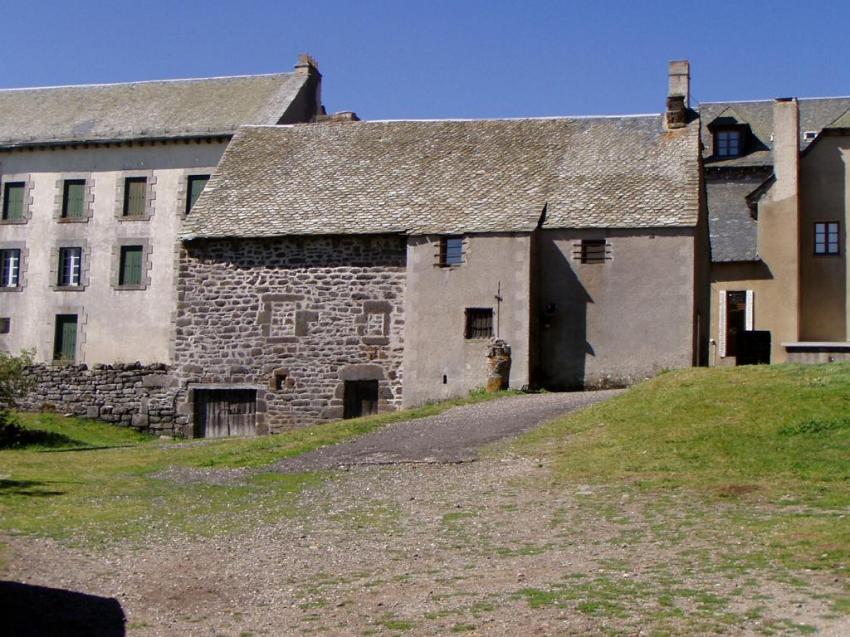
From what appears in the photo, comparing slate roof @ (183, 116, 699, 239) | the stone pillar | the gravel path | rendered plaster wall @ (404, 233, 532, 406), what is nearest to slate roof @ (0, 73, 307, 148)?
slate roof @ (183, 116, 699, 239)

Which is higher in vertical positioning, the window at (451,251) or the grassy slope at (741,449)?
the window at (451,251)

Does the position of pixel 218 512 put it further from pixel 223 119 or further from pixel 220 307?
pixel 223 119

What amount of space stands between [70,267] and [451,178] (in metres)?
13.6

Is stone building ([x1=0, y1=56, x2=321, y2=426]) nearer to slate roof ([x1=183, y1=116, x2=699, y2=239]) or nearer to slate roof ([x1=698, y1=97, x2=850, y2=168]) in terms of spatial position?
slate roof ([x1=183, y1=116, x2=699, y2=239])

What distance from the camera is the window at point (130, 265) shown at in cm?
3631

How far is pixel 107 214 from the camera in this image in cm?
3684

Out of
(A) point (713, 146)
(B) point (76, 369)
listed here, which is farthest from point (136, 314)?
(A) point (713, 146)

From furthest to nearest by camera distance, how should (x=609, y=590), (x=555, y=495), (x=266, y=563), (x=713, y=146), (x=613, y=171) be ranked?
(x=713, y=146) < (x=613, y=171) < (x=555, y=495) < (x=266, y=563) < (x=609, y=590)

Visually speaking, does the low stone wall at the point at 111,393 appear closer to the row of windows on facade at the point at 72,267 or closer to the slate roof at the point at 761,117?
the row of windows on facade at the point at 72,267

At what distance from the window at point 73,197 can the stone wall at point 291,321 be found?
8.45 metres

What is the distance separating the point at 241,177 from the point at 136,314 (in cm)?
657

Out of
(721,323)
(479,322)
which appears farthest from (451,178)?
(721,323)

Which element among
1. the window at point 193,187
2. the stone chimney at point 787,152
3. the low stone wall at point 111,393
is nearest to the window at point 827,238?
the stone chimney at point 787,152

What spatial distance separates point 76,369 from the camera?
3206 centimetres
